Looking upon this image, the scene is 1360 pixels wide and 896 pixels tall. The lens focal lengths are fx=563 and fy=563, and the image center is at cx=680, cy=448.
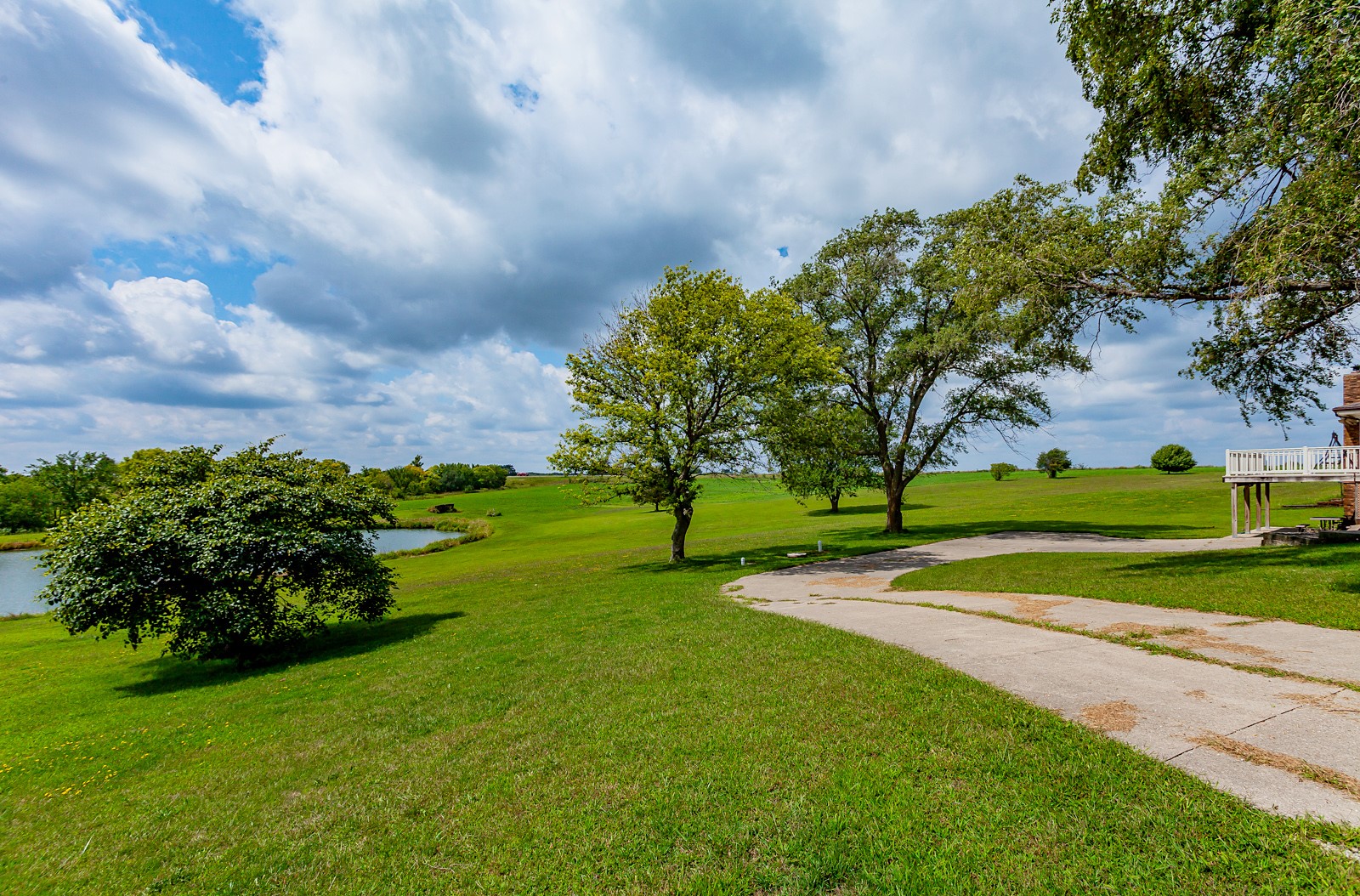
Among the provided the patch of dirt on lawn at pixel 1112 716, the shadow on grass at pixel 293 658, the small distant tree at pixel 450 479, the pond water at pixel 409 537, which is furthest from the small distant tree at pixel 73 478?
the patch of dirt on lawn at pixel 1112 716

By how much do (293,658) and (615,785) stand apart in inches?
497

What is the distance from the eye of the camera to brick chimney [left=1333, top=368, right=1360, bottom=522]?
23.7m

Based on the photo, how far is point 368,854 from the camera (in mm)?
4746

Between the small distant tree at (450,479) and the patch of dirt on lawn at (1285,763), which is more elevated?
the small distant tree at (450,479)

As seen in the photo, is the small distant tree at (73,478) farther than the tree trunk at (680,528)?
Yes

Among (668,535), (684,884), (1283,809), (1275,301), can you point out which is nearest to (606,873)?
(684,884)

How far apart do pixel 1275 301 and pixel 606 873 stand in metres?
15.1

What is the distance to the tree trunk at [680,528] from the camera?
22859 millimetres

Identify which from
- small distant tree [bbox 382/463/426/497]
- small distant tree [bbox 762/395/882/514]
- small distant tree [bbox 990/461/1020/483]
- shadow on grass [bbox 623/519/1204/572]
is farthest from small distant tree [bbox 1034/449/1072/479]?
small distant tree [bbox 382/463/426/497]

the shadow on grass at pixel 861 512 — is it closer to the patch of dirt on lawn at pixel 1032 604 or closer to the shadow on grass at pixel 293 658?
the patch of dirt on lawn at pixel 1032 604

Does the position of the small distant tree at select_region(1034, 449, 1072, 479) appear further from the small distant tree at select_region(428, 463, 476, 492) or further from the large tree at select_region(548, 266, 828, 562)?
the small distant tree at select_region(428, 463, 476, 492)

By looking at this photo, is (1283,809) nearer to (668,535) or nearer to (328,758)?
(328,758)

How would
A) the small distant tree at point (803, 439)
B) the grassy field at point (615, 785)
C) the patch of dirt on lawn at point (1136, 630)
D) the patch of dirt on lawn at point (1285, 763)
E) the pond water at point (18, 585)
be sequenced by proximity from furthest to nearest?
the pond water at point (18, 585) < the small distant tree at point (803, 439) < the patch of dirt on lawn at point (1136, 630) < the patch of dirt on lawn at point (1285, 763) < the grassy field at point (615, 785)

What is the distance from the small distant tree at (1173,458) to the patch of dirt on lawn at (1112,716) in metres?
90.1
